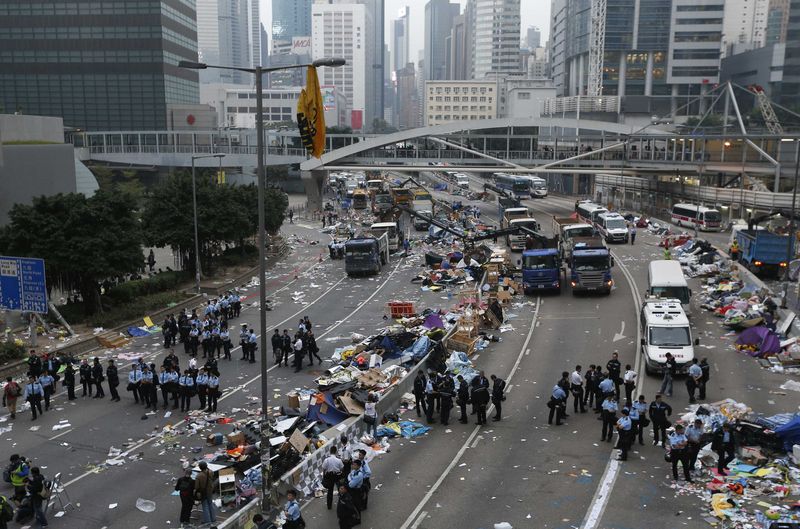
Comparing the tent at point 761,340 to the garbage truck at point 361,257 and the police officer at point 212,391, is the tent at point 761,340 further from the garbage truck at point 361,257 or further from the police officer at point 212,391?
the garbage truck at point 361,257

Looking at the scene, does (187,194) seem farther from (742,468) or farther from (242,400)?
(742,468)

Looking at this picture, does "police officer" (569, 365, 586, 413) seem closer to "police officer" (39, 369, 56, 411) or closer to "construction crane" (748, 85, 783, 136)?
"police officer" (39, 369, 56, 411)

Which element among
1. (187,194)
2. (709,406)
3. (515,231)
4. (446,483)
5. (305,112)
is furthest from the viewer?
(515,231)

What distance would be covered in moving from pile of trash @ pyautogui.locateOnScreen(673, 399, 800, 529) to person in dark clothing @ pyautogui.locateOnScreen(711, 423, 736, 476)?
0.13 m

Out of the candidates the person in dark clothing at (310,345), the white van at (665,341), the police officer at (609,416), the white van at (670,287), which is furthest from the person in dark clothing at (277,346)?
the white van at (670,287)

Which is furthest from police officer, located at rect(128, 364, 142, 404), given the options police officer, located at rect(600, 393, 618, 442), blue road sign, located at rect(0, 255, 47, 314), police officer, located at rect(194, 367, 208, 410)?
police officer, located at rect(600, 393, 618, 442)

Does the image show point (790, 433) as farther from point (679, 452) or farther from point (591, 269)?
point (591, 269)

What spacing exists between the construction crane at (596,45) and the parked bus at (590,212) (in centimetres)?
9826

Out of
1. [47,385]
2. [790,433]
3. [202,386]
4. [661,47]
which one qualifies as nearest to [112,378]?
[47,385]

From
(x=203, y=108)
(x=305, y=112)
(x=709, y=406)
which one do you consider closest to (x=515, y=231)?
(x=709, y=406)

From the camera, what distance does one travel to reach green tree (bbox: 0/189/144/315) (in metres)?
30.1

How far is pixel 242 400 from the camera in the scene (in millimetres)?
22547

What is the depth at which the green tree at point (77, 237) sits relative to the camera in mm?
30109

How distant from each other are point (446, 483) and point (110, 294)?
2486 cm
